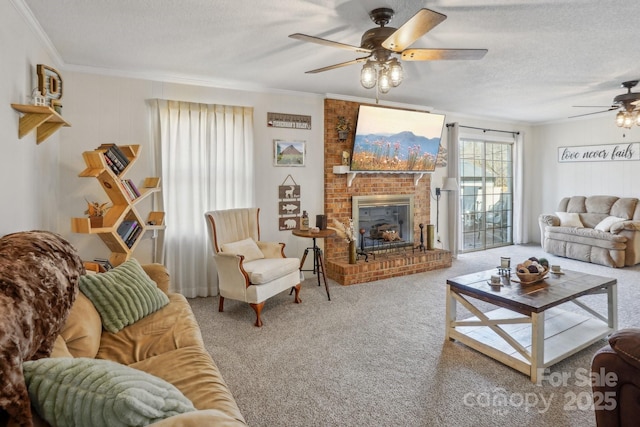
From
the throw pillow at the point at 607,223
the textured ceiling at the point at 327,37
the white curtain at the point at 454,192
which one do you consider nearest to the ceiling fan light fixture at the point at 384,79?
the textured ceiling at the point at 327,37

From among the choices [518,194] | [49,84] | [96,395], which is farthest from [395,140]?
[96,395]

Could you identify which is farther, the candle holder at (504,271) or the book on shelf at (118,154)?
the book on shelf at (118,154)

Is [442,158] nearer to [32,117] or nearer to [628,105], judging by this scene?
[628,105]

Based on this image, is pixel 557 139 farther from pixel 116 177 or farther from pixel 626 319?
pixel 116 177

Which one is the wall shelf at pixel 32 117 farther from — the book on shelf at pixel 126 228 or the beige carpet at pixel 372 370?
the beige carpet at pixel 372 370

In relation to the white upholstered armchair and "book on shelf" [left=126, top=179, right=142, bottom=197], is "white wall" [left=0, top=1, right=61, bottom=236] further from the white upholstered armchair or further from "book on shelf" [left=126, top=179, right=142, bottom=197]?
the white upholstered armchair

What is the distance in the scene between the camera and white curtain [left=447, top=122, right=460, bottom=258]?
5.72 metres

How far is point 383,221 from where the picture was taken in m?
5.21

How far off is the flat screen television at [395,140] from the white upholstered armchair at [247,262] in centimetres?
165

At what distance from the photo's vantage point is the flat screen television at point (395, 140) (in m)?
4.64

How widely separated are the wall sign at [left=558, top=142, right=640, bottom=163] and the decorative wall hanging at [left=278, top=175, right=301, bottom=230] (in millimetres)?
5323

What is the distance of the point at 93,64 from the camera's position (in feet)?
11.0

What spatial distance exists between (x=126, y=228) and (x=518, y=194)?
6667 millimetres

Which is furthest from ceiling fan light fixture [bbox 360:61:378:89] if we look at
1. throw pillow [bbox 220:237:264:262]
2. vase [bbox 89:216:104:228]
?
vase [bbox 89:216:104:228]
